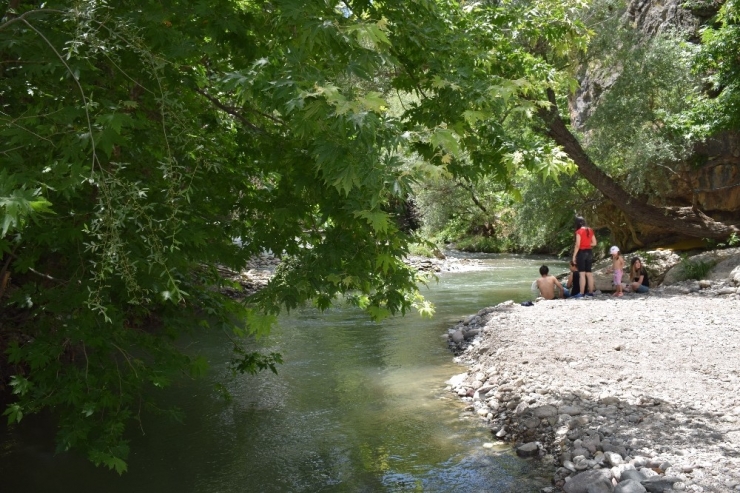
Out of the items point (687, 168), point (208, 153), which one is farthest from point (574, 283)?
point (208, 153)

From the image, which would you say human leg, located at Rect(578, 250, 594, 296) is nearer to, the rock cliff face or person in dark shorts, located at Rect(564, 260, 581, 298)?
person in dark shorts, located at Rect(564, 260, 581, 298)

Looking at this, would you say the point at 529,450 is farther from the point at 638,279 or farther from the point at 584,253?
the point at 638,279

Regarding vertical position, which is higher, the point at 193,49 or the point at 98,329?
the point at 193,49

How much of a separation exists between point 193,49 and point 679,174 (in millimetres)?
18645

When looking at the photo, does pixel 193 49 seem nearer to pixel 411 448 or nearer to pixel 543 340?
pixel 411 448

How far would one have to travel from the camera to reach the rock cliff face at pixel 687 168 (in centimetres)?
1995

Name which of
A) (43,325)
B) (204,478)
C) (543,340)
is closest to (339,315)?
(543,340)

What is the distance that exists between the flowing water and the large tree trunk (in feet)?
27.7

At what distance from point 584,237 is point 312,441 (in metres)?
8.09

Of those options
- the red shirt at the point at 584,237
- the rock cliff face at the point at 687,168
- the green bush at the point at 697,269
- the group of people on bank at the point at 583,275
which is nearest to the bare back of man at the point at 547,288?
the group of people on bank at the point at 583,275

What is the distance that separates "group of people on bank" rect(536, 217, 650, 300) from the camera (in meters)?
13.8

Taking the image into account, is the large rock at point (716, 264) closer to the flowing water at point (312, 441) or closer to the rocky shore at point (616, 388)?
the rocky shore at point (616, 388)

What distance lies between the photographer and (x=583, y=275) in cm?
1452

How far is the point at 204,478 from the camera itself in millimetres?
6883
